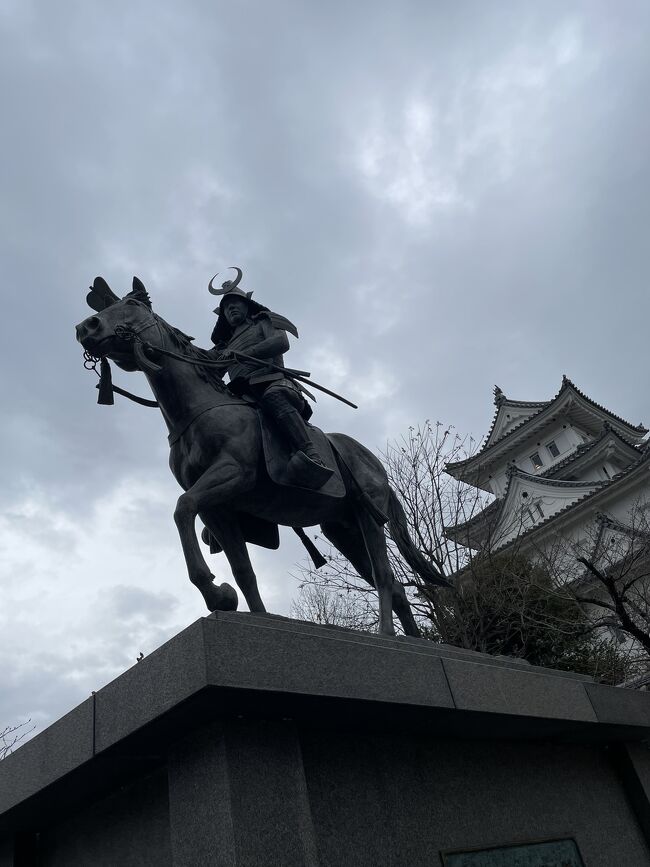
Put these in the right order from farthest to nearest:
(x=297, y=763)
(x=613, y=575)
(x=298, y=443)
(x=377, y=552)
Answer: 1. (x=613, y=575)
2. (x=377, y=552)
3. (x=298, y=443)
4. (x=297, y=763)

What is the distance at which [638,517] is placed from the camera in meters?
27.8

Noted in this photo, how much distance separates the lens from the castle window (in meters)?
38.6

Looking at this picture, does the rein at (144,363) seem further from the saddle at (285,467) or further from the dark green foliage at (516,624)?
the dark green foliage at (516,624)

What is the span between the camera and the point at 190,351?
611cm

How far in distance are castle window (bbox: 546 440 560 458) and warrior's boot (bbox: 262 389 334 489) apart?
116 ft

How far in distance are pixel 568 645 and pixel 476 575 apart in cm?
254

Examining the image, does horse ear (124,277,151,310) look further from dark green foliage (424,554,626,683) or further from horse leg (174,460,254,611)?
dark green foliage (424,554,626,683)

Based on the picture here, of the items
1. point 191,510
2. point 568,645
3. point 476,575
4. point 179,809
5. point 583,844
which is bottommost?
point 583,844

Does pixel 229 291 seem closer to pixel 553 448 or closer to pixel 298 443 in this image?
pixel 298 443

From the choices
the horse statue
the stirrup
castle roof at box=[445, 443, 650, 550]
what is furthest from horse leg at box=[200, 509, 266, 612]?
castle roof at box=[445, 443, 650, 550]

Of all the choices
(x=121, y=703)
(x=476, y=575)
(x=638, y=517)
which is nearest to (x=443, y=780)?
(x=121, y=703)

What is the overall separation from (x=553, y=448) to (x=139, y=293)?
3597cm

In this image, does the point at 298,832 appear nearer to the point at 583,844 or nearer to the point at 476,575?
the point at 583,844

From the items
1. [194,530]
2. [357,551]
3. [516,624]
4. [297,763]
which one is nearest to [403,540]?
[357,551]
